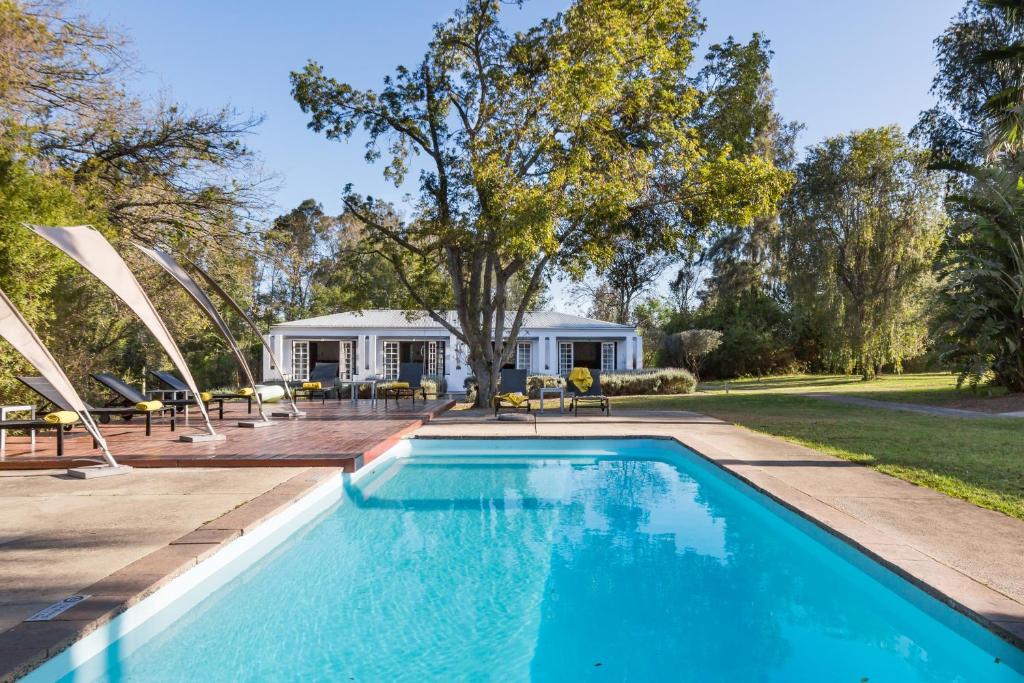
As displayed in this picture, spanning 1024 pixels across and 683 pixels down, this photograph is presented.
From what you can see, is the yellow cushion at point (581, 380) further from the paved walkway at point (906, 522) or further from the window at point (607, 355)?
the window at point (607, 355)

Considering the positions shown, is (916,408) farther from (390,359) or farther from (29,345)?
(390,359)

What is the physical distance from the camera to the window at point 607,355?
94.1 ft

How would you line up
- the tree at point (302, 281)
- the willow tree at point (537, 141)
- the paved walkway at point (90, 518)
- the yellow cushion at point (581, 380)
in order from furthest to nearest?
the tree at point (302, 281)
the yellow cushion at point (581, 380)
the willow tree at point (537, 141)
the paved walkway at point (90, 518)

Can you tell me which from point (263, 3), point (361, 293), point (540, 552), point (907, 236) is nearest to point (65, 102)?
point (263, 3)

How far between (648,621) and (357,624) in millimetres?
1902

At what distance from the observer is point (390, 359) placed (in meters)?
28.8

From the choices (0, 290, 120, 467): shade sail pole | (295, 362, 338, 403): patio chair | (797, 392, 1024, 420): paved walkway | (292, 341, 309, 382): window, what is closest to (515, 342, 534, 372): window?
(295, 362, 338, 403): patio chair

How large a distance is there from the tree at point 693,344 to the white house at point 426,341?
5.21 metres

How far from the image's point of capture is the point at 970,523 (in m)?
4.86

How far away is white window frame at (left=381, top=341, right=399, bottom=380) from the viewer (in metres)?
28.1

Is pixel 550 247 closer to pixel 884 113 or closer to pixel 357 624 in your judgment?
pixel 357 624

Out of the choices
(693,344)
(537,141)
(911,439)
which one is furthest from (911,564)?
(693,344)

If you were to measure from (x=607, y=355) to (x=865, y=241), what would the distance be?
39.8 feet

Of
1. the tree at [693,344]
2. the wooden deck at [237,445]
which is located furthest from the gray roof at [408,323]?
the wooden deck at [237,445]
